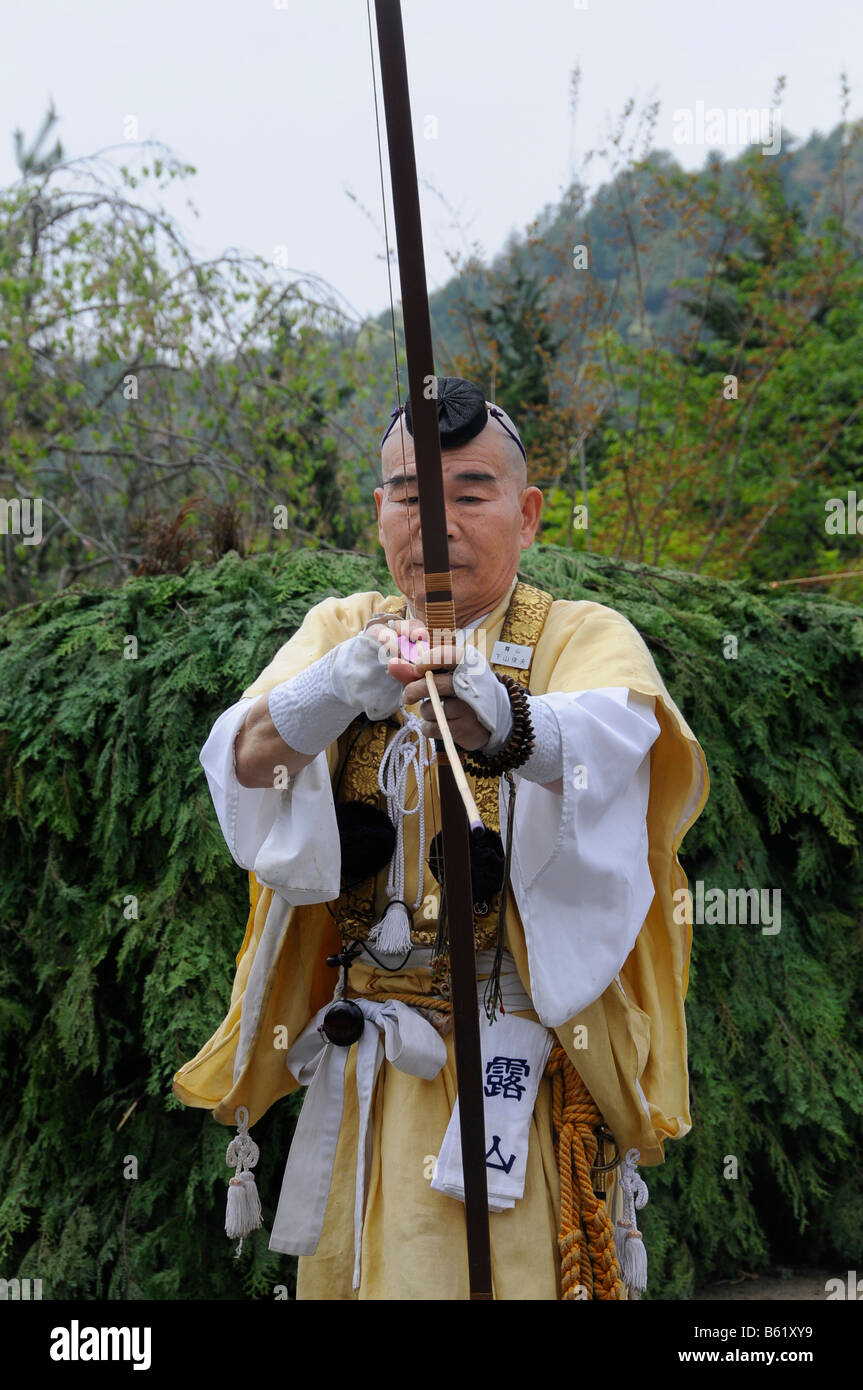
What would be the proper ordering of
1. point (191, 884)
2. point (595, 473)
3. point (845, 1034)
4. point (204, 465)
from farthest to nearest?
point (595, 473) < point (204, 465) < point (845, 1034) < point (191, 884)

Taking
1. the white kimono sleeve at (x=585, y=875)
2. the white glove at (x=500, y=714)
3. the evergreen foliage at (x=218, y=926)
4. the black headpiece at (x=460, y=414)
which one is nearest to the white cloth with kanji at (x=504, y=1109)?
the white kimono sleeve at (x=585, y=875)

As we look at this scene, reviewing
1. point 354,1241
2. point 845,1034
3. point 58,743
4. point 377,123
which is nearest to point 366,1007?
point 354,1241

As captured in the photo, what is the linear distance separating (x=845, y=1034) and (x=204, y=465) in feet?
16.3

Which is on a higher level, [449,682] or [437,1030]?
[449,682]

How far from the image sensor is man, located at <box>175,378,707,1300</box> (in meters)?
2.19

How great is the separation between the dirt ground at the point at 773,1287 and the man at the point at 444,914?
2159mm

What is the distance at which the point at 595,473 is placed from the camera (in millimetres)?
11039

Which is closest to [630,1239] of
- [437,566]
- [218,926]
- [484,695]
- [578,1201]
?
[578,1201]

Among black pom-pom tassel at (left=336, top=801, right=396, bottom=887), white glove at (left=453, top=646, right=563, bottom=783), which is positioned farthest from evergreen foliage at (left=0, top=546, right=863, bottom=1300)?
white glove at (left=453, top=646, right=563, bottom=783)

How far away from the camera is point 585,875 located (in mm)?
2182

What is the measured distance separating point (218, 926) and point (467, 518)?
1849 millimetres

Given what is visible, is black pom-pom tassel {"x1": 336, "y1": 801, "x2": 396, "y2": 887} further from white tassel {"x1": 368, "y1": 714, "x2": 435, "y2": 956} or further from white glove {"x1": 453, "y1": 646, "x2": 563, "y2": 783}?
white glove {"x1": 453, "y1": 646, "x2": 563, "y2": 783}

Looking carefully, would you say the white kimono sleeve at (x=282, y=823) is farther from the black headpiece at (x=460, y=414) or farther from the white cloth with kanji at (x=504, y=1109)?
the black headpiece at (x=460, y=414)

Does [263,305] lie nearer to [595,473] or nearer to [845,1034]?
[595,473]
